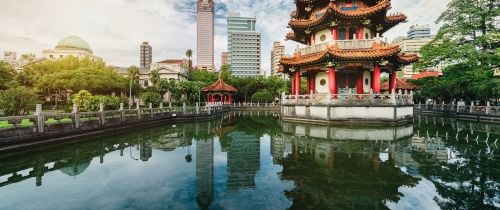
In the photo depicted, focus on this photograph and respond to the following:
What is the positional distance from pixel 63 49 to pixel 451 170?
96521 millimetres

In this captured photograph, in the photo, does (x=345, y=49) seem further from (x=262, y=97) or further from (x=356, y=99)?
(x=262, y=97)

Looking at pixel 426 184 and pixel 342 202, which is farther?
pixel 426 184

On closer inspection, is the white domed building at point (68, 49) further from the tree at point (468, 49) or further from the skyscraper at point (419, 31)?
the skyscraper at point (419, 31)

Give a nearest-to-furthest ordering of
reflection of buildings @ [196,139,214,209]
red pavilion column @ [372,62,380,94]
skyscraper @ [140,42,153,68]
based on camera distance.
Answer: reflection of buildings @ [196,139,214,209] < red pavilion column @ [372,62,380,94] < skyscraper @ [140,42,153,68]

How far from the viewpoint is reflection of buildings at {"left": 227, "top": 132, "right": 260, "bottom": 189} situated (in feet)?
22.4

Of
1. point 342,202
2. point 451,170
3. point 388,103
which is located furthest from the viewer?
point 388,103

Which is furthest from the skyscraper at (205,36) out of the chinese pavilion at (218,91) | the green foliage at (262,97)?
the chinese pavilion at (218,91)

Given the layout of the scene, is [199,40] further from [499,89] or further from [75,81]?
[499,89]

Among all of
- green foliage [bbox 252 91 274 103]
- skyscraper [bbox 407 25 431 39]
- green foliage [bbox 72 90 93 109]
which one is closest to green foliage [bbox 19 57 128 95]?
green foliage [bbox 72 90 93 109]

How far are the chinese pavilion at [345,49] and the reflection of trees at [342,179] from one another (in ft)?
38.5

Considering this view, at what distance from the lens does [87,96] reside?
77.2 feet

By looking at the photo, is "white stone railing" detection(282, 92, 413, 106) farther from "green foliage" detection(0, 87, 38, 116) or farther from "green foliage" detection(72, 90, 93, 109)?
"green foliage" detection(0, 87, 38, 116)

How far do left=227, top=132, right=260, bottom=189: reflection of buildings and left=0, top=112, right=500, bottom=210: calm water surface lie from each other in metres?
0.03

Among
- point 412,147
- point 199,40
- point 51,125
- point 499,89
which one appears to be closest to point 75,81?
point 51,125
